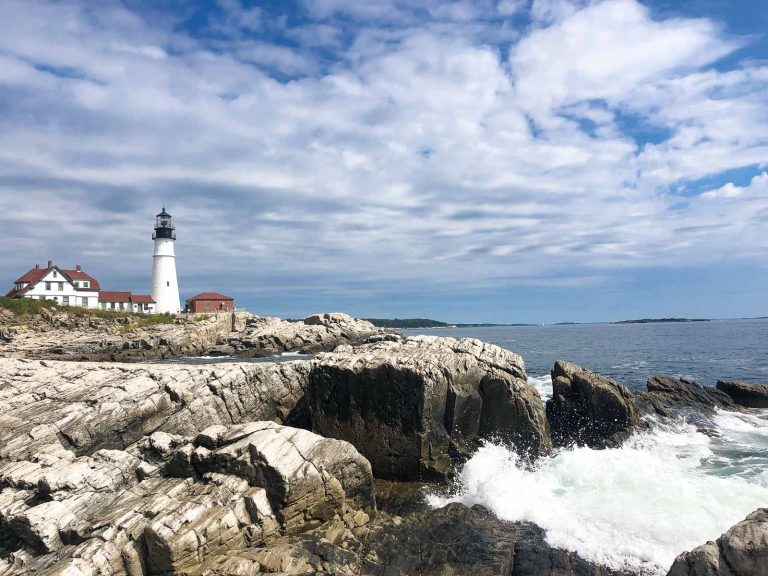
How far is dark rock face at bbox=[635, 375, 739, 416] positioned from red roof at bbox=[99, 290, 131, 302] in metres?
78.7

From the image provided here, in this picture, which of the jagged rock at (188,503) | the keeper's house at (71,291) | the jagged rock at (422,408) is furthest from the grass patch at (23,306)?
the jagged rock at (188,503)

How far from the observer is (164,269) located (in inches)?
3091

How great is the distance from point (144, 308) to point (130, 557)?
78.9 metres

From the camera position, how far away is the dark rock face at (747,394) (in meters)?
28.1

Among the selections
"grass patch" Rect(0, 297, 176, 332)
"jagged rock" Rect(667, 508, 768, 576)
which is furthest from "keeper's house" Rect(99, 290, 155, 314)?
"jagged rock" Rect(667, 508, 768, 576)

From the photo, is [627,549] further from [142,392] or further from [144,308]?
[144,308]

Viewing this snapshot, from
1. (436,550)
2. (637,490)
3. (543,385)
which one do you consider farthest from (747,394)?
(436,550)

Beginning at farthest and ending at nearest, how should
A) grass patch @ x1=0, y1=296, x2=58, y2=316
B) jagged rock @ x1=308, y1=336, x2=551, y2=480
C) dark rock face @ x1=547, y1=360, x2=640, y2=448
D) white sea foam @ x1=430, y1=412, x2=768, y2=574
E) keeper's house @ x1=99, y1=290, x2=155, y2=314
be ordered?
keeper's house @ x1=99, y1=290, x2=155, y2=314 → grass patch @ x1=0, y1=296, x2=58, y2=316 → dark rock face @ x1=547, y1=360, x2=640, y2=448 → jagged rock @ x1=308, y1=336, x2=551, y2=480 → white sea foam @ x1=430, y1=412, x2=768, y2=574

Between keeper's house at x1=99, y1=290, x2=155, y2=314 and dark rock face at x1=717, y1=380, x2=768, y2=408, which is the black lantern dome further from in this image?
dark rock face at x1=717, y1=380, x2=768, y2=408

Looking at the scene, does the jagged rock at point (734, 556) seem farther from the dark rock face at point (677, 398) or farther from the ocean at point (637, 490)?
the dark rock face at point (677, 398)

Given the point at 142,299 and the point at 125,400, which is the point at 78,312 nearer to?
the point at 142,299

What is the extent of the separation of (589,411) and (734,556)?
46.2ft

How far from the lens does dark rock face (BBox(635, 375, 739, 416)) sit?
24906 millimetres

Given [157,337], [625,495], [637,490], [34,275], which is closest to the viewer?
[625,495]
